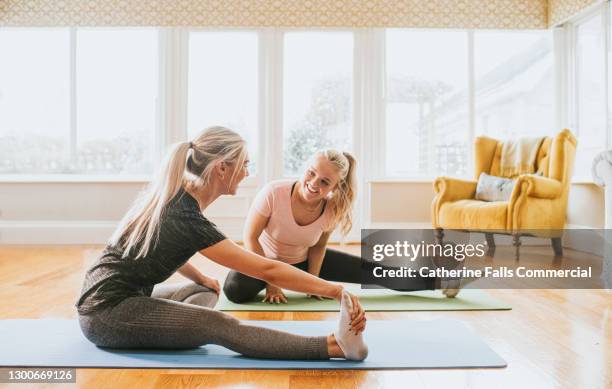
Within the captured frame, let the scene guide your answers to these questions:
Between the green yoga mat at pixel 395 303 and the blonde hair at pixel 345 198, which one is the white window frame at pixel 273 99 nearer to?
the green yoga mat at pixel 395 303

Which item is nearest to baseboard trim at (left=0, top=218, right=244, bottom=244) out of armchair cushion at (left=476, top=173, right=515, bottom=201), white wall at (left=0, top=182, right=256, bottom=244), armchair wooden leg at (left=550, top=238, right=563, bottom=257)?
white wall at (left=0, top=182, right=256, bottom=244)

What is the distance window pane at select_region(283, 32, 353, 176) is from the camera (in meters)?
5.32

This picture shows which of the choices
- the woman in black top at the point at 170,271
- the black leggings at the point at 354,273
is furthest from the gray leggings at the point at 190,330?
the black leggings at the point at 354,273

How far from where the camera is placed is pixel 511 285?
3.06 meters

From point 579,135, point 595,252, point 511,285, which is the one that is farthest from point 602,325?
point 579,135

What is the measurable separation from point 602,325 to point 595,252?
251cm

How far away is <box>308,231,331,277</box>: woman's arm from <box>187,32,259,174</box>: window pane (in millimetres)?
2854

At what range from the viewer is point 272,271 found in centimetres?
148

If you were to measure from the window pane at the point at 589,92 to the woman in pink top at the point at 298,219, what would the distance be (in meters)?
3.04

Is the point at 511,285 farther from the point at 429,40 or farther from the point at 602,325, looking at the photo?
the point at 429,40

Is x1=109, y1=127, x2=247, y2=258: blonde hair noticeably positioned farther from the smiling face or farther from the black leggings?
the black leggings

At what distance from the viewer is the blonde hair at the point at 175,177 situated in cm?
156

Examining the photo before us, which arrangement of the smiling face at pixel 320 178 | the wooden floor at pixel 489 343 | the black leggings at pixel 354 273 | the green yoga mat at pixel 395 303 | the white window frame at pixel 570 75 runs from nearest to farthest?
the wooden floor at pixel 489 343 → the smiling face at pixel 320 178 → the green yoga mat at pixel 395 303 → the black leggings at pixel 354 273 → the white window frame at pixel 570 75

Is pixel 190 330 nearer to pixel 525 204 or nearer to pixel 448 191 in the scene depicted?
pixel 525 204
